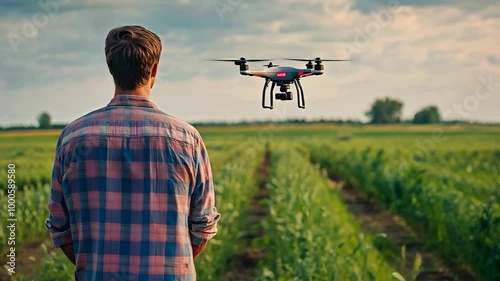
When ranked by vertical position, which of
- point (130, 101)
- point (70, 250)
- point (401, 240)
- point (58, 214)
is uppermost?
point (130, 101)

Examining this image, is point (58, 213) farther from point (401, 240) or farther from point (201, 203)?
point (401, 240)

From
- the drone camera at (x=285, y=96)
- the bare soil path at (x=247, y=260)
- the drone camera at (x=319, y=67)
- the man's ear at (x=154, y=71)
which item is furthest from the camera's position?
the bare soil path at (x=247, y=260)

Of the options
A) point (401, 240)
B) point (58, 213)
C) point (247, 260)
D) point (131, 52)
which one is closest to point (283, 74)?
point (131, 52)

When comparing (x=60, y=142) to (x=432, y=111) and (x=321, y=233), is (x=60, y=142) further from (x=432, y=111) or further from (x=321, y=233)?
(x=432, y=111)

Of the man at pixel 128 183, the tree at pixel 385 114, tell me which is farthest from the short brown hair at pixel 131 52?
the tree at pixel 385 114

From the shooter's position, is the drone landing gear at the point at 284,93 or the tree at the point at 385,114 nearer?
the drone landing gear at the point at 284,93

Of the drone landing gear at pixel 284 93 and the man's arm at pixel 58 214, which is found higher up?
the drone landing gear at pixel 284 93

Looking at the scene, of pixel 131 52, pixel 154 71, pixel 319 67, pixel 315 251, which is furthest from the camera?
pixel 315 251

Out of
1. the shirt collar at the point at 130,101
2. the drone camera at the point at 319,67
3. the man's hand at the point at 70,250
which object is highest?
the drone camera at the point at 319,67

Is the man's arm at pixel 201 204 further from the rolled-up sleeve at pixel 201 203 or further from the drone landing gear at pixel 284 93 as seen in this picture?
the drone landing gear at pixel 284 93
